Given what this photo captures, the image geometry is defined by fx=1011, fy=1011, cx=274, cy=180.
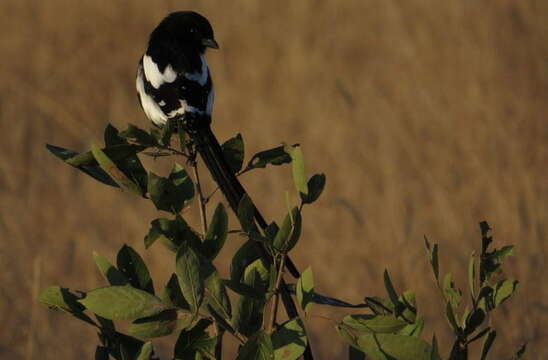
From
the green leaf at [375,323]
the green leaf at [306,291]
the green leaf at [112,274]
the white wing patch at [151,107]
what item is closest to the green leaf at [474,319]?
the green leaf at [375,323]

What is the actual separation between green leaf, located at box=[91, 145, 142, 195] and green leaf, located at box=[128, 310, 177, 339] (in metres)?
0.21

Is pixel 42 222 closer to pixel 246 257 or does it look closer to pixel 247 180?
pixel 247 180

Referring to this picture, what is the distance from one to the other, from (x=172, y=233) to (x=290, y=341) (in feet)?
0.74

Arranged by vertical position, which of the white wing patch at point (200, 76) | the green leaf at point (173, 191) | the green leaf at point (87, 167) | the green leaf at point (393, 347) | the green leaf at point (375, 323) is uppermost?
the white wing patch at point (200, 76)

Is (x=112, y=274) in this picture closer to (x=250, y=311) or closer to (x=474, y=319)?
(x=250, y=311)

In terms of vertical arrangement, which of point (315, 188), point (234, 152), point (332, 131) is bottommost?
point (315, 188)

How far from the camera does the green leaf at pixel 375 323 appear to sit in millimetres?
1310

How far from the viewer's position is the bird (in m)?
2.47

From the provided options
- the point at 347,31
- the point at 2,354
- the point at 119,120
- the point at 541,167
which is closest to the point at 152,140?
the point at 2,354

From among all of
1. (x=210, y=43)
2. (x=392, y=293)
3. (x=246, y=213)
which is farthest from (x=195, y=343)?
(x=210, y=43)

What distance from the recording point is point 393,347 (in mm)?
1292

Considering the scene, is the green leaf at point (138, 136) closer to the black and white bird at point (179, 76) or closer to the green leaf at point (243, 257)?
the green leaf at point (243, 257)

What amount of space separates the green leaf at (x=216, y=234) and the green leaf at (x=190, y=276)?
0.13m

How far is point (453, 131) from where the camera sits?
455 centimetres
